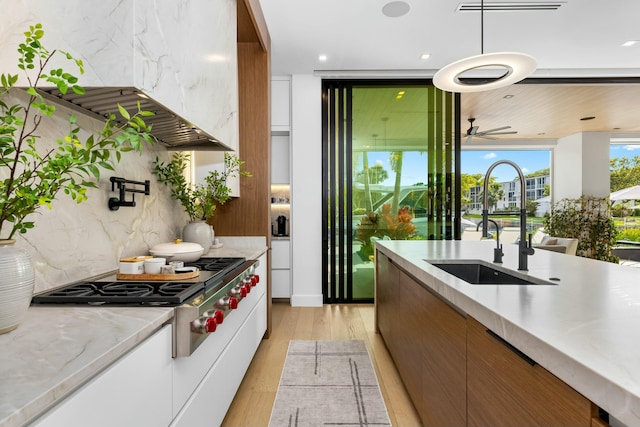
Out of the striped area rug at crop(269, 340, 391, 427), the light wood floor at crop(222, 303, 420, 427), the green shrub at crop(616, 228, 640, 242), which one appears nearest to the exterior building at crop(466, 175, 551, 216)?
the green shrub at crop(616, 228, 640, 242)

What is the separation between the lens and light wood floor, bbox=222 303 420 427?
75.5 inches

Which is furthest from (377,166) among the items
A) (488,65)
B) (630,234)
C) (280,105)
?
(630,234)

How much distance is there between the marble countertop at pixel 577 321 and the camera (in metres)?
0.57

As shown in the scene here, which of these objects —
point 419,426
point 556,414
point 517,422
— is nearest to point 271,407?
point 419,426


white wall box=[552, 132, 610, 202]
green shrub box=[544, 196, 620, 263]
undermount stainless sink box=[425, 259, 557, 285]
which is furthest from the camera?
white wall box=[552, 132, 610, 202]

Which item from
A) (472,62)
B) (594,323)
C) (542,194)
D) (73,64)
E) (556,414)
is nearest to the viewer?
(556,414)

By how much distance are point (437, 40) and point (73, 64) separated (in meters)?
3.24

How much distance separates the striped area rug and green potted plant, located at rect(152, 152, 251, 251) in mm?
1122

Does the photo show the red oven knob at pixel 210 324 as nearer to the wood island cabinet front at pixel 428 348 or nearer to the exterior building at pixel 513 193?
the wood island cabinet front at pixel 428 348

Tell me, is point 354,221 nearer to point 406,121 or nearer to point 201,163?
point 406,121

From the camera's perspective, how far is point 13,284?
0.82 meters

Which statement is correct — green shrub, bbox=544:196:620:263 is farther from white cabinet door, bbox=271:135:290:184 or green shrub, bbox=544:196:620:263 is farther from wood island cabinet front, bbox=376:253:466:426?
wood island cabinet front, bbox=376:253:466:426

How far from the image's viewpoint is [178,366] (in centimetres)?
114

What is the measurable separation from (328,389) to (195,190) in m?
1.72
